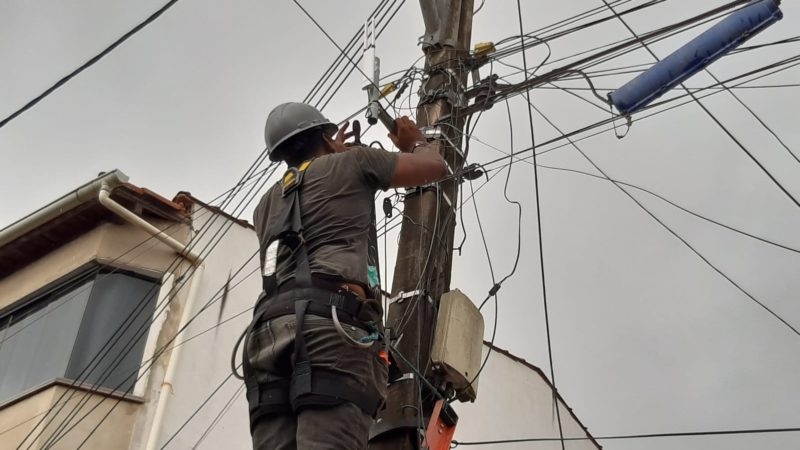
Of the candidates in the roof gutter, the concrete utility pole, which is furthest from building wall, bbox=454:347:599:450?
the concrete utility pole

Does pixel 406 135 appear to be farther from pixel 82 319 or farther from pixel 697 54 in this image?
pixel 82 319

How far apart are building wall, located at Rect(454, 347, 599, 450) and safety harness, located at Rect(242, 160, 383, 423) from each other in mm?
8910

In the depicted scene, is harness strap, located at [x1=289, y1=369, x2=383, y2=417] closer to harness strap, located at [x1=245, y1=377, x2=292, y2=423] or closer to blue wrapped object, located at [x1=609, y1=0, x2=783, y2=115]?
harness strap, located at [x1=245, y1=377, x2=292, y2=423]

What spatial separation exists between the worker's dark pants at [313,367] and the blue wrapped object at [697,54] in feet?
9.13

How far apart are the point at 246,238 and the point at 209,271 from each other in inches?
27.3

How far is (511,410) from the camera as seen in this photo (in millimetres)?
13203

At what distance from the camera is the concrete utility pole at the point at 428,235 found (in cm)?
454

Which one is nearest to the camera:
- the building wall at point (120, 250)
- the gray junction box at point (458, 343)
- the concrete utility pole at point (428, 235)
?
the concrete utility pole at point (428, 235)

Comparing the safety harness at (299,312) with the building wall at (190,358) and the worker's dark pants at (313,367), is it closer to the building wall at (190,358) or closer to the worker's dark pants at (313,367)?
the worker's dark pants at (313,367)

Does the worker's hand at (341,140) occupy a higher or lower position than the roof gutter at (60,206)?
lower

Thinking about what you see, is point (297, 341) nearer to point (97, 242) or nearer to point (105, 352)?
point (105, 352)

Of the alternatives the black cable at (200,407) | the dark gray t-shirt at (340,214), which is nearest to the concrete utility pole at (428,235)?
the dark gray t-shirt at (340,214)

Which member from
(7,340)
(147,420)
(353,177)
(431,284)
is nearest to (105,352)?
(147,420)

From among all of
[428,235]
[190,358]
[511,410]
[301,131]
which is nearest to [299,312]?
[301,131]
